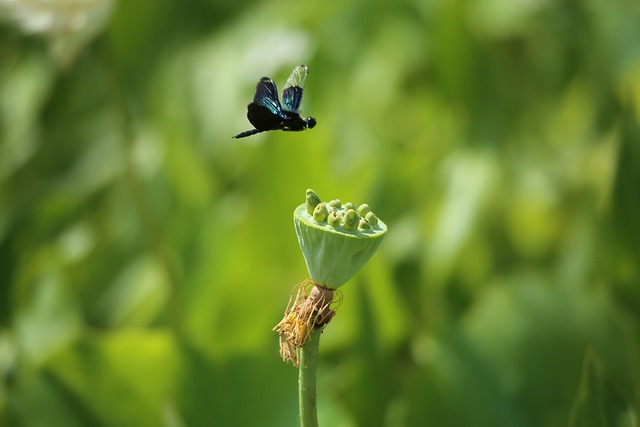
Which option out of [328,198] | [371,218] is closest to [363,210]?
[371,218]

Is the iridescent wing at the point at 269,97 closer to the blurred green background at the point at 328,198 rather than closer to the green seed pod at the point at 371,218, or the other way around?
the green seed pod at the point at 371,218

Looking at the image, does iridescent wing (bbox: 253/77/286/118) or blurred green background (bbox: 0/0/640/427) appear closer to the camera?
iridescent wing (bbox: 253/77/286/118)

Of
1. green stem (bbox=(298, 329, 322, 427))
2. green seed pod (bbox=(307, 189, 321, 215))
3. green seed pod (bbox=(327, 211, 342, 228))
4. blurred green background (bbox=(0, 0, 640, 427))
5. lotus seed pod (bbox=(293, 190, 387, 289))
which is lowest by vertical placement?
blurred green background (bbox=(0, 0, 640, 427))

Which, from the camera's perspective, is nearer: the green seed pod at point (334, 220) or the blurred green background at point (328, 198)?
the green seed pod at point (334, 220)

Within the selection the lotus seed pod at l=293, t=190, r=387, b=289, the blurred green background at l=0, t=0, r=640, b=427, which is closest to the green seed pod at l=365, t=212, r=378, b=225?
the lotus seed pod at l=293, t=190, r=387, b=289

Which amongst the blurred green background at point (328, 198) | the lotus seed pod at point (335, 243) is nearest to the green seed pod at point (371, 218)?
the lotus seed pod at point (335, 243)

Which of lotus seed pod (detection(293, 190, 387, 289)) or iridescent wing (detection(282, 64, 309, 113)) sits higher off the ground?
iridescent wing (detection(282, 64, 309, 113))

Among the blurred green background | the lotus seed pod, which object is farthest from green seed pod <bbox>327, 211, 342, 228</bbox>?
the blurred green background

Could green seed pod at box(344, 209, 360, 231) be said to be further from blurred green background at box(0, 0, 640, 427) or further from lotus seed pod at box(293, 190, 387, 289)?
blurred green background at box(0, 0, 640, 427)
